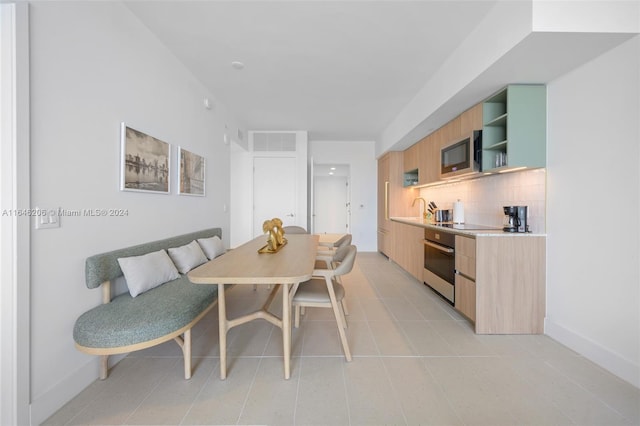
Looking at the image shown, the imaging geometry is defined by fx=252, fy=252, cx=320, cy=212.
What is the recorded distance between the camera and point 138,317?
1.53 meters

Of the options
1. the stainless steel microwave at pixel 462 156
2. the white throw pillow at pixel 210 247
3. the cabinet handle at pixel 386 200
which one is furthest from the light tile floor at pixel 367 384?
the cabinet handle at pixel 386 200

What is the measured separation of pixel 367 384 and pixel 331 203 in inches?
311

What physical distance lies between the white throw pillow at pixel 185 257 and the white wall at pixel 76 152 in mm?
240

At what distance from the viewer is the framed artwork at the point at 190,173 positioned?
9.12 ft

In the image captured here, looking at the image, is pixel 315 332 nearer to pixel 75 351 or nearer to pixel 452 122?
pixel 75 351

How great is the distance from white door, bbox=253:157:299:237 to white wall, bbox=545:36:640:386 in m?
4.14

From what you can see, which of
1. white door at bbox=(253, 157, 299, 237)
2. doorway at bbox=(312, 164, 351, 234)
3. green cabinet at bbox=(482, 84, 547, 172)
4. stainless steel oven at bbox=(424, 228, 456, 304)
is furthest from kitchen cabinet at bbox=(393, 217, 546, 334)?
doorway at bbox=(312, 164, 351, 234)

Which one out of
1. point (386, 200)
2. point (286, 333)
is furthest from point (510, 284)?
point (386, 200)

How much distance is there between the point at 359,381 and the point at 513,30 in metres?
2.65

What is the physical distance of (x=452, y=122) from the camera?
3260 mm

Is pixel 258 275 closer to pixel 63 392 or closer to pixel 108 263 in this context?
pixel 108 263

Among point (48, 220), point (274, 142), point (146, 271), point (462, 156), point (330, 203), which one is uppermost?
point (274, 142)

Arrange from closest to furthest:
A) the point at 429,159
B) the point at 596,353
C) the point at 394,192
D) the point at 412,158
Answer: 1. the point at 596,353
2. the point at 429,159
3. the point at 412,158
4. the point at 394,192

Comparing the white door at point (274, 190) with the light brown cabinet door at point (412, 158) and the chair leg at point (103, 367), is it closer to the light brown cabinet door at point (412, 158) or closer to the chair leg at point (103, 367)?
the light brown cabinet door at point (412, 158)
